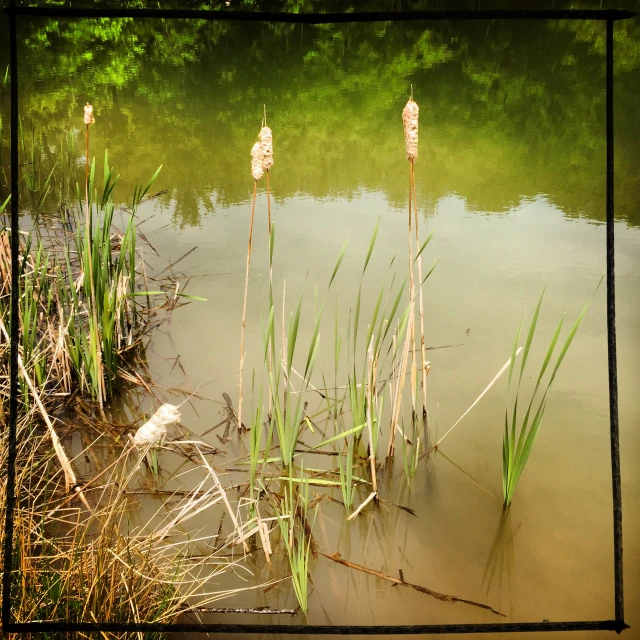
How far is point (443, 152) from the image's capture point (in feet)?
11.8

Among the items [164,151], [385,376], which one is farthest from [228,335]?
[164,151]

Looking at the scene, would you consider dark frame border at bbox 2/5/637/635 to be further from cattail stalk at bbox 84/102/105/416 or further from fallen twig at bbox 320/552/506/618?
cattail stalk at bbox 84/102/105/416

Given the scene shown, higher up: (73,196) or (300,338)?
(73,196)

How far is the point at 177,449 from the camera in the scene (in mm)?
1620

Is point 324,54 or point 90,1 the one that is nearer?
point 324,54

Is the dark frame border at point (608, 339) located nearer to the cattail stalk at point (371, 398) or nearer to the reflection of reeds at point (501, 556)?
the reflection of reeds at point (501, 556)

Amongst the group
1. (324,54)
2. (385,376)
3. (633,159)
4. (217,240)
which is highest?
(324,54)

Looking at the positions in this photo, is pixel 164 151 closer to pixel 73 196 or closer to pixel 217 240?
pixel 73 196

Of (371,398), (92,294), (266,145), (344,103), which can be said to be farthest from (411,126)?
(344,103)

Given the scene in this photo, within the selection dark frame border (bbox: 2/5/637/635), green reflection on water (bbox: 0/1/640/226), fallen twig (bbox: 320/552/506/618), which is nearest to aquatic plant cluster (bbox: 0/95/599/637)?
fallen twig (bbox: 320/552/506/618)

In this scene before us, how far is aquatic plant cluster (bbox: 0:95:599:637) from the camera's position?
1.08 meters

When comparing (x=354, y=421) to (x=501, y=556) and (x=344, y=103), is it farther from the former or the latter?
(x=344, y=103)

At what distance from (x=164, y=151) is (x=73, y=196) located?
81 cm

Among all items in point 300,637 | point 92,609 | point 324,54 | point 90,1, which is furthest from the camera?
point 90,1
